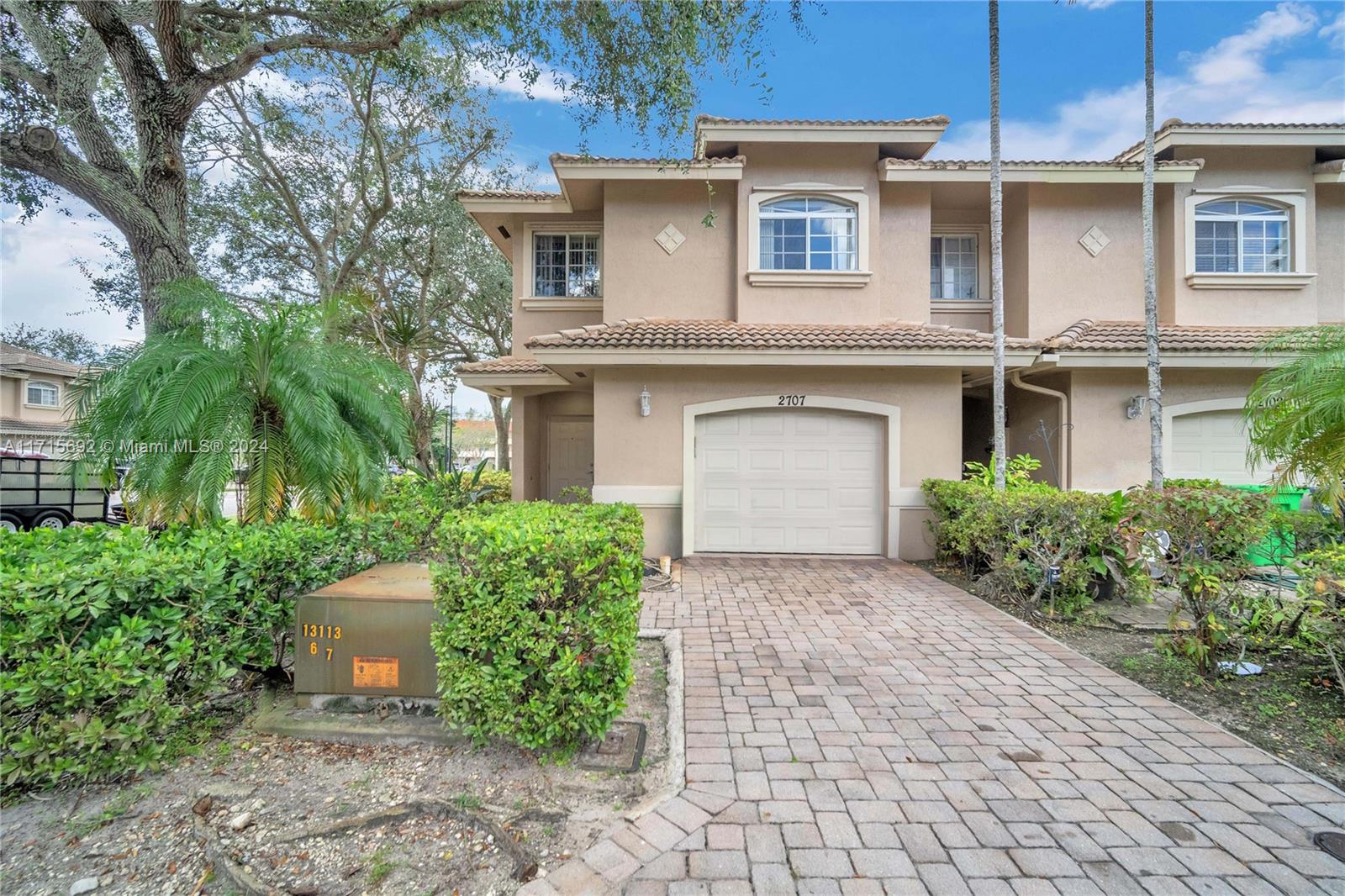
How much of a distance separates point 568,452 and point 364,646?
31.1 feet

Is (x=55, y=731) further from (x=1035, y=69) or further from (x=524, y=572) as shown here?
(x=1035, y=69)

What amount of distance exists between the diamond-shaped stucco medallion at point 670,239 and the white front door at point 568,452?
4.34 metres

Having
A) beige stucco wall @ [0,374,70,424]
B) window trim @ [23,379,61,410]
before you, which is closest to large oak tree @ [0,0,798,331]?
beige stucco wall @ [0,374,70,424]

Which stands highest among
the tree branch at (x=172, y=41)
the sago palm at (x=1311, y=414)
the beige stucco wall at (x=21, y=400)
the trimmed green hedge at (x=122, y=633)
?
the tree branch at (x=172, y=41)

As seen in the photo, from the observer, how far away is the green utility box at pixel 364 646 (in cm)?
344

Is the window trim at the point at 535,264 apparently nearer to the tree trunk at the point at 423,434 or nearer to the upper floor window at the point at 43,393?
the tree trunk at the point at 423,434

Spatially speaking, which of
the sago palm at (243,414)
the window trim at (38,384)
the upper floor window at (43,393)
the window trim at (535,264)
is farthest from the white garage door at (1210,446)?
the upper floor window at (43,393)

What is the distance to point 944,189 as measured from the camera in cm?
1066

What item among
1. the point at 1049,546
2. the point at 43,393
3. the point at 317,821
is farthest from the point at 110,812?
the point at 43,393

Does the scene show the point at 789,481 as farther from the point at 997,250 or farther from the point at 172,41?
the point at 172,41

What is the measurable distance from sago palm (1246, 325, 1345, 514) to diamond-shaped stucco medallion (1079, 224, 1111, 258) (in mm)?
5972

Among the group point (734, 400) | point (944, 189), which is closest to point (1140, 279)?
point (944, 189)

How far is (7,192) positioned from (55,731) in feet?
35.0

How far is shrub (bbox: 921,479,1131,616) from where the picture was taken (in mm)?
6090
